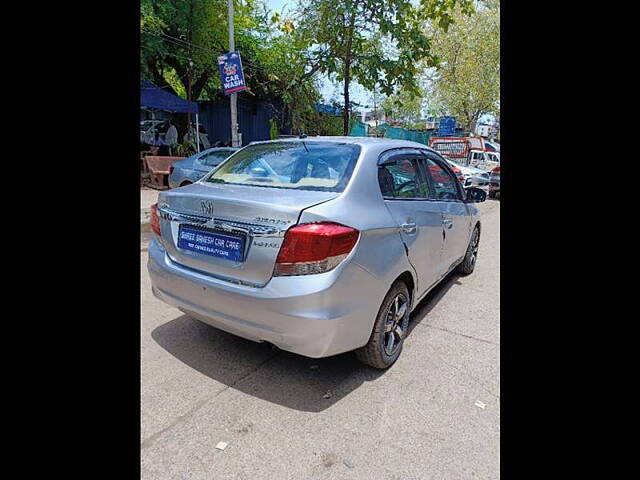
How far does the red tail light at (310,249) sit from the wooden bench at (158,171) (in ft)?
35.0

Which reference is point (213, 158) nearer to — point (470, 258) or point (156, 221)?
point (470, 258)

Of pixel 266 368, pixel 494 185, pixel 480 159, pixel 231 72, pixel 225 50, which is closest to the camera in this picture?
pixel 266 368

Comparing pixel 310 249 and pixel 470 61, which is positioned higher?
pixel 470 61

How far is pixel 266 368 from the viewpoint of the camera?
2.85 meters

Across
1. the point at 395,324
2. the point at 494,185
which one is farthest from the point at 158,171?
the point at 395,324

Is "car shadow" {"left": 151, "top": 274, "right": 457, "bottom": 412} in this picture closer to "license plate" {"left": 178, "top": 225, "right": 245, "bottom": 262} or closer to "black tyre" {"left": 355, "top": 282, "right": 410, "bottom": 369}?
"black tyre" {"left": 355, "top": 282, "right": 410, "bottom": 369}

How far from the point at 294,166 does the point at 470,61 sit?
83.3ft

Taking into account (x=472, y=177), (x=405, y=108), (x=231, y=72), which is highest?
(x=405, y=108)

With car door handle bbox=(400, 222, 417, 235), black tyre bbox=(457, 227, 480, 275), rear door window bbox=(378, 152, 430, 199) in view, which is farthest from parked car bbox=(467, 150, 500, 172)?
car door handle bbox=(400, 222, 417, 235)

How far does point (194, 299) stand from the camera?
8.71ft

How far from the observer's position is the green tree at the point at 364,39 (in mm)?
9820
